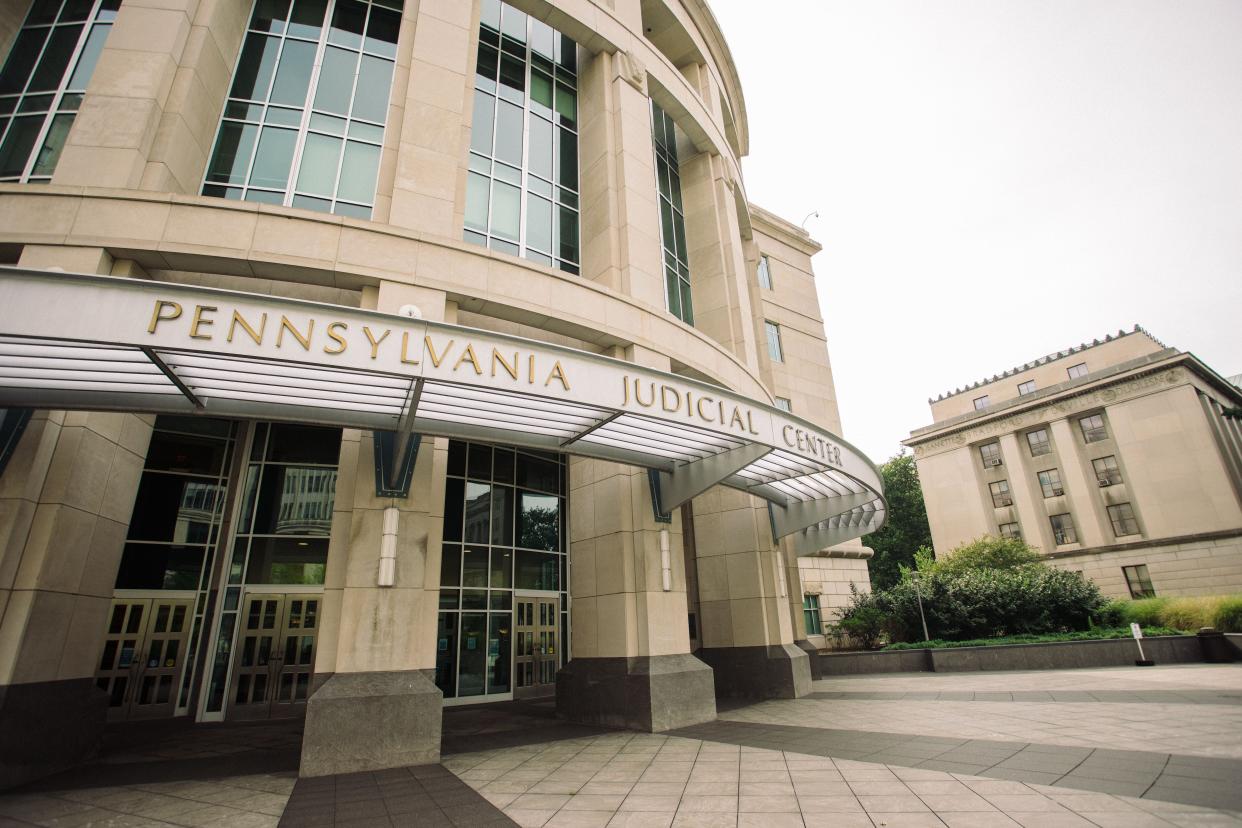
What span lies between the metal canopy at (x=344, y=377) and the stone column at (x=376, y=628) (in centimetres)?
138

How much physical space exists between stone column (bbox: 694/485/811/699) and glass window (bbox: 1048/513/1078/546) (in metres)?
36.4

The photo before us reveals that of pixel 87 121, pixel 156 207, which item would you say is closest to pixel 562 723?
pixel 156 207

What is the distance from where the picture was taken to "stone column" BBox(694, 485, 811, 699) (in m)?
15.5

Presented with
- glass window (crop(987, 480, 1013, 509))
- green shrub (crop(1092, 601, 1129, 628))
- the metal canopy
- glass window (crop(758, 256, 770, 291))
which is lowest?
green shrub (crop(1092, 601, 1129, 628))

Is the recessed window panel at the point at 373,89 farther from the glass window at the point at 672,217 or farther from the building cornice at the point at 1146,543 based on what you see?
the building cornice at the point at 1146,543

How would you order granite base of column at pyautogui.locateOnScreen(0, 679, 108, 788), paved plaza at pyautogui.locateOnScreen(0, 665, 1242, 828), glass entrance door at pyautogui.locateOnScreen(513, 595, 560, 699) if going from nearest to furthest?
1. paved plaza at pyautogui.locateOnScreen(0, 665, 1242, 828)
2. granite base of column at pyautogui.locateOnScreen(0, 679, 108, 788)
3. glass entrance door at pyautogui.locateOnScreen(513, 595, 560, 699)

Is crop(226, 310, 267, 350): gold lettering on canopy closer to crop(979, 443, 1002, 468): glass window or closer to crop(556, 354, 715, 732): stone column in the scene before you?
crop(556, 354, 715, 732): stone column

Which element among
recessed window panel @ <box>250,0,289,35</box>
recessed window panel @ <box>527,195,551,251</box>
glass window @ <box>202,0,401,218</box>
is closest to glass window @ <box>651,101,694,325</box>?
recessed window panel @ <box>527,195,551,251</box>

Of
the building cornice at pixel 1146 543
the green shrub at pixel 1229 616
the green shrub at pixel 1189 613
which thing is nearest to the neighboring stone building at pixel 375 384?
the green shrub at pixel 1229 616

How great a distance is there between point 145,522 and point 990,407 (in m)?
52.9

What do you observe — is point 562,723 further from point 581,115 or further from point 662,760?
point 581,115

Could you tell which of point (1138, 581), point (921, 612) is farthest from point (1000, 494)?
point (921, 612)

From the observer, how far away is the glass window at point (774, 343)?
26.2 meters

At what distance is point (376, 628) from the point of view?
8773 mm
